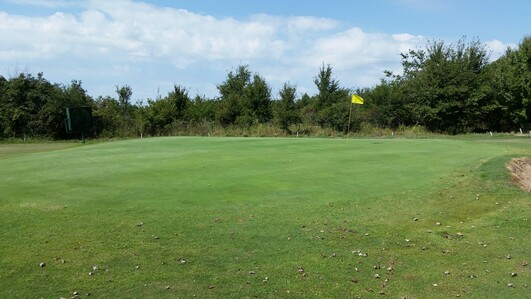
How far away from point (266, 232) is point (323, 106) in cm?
4075

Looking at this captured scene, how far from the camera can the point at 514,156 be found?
17109mm

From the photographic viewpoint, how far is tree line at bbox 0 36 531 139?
135ft

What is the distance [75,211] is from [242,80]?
51605 mm

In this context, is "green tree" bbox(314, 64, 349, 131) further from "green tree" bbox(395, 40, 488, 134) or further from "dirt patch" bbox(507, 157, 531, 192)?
"dirt patch" bbox(507, 157, 531, 192)

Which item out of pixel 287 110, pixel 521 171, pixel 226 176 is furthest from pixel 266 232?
pixel 287 110

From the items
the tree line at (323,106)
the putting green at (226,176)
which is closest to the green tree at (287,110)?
the tree line at (323,106)

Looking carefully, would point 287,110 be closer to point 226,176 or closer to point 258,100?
point 258,100

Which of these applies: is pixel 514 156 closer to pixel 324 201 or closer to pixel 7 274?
pixel 324 201

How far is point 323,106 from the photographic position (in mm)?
48188

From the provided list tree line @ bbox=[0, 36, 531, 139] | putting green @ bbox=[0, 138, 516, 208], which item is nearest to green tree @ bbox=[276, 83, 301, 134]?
tree line @ bbox=[0, 36, 531, 139]

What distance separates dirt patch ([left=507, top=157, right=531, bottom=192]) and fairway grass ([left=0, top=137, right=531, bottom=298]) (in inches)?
16.5

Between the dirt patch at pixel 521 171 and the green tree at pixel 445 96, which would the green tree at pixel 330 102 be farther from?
the dirt patch at pixel 521 171

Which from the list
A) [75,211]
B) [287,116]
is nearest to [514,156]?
[75,211]

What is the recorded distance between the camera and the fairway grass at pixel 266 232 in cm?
628
